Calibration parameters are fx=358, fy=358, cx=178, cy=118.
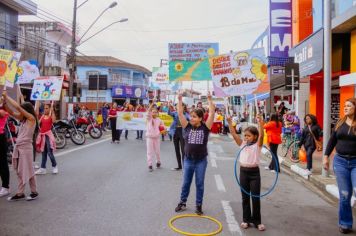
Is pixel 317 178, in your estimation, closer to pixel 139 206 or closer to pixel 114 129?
pixel 139 206

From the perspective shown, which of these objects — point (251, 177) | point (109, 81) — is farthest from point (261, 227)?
point (109, 81)

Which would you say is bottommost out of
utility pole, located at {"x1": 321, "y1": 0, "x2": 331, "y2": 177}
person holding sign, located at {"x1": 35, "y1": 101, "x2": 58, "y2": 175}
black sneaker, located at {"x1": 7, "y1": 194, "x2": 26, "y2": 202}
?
black sneaker, located at {"x1": 7, "y1": 194, "x2": 26, "y2": 202}

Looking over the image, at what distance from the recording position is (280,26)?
18.6 m

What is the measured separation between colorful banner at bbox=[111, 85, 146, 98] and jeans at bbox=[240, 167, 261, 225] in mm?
44562

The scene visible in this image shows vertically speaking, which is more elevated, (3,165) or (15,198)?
(3,165)

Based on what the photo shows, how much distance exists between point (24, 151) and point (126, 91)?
43.8m

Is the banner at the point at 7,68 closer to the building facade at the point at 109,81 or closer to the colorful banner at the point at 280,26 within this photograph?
the colorful banner at the point at 280,26

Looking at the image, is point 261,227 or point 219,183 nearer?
point 261,227

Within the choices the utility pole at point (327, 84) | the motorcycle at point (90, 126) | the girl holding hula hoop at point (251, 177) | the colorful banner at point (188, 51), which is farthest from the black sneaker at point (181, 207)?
the colorful banner at point (188, 51)

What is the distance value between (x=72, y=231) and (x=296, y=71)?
9584mm

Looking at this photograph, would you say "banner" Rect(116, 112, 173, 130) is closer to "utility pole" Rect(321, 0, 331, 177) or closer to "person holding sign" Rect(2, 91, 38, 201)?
"utility pole" Rect(321, 0, 331, 177)

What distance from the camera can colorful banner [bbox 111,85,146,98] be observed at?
48.7 m

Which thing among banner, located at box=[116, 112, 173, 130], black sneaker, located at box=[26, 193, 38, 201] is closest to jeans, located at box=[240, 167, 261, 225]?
black sneaker, located at box=[26, 193, 38, 201]

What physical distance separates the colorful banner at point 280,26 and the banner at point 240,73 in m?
12.3
